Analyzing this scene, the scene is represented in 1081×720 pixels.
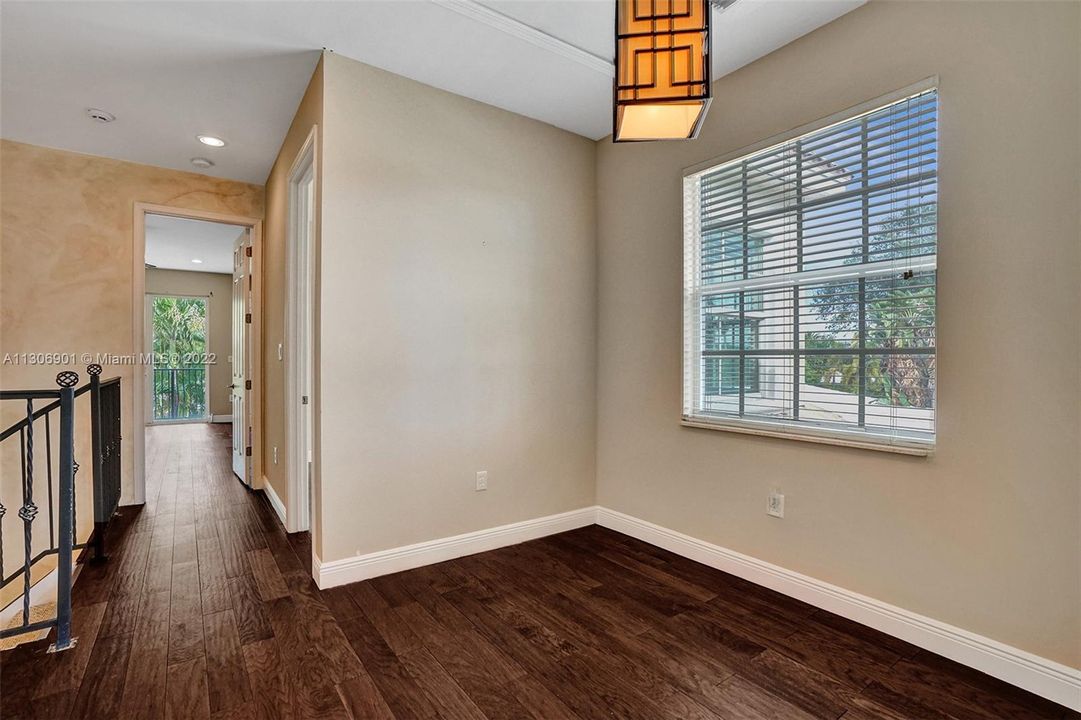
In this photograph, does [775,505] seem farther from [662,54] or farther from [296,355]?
[296,355]

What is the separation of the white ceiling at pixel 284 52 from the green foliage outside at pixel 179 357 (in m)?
6.48

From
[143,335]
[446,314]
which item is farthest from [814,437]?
[143,335]

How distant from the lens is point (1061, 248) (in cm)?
171

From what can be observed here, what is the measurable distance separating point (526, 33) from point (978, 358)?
2299 millimetres

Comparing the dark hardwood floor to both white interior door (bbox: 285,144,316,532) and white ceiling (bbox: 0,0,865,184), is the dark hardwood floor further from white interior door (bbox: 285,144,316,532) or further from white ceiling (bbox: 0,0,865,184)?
white ceiling (bbox: 0,0,865,184)

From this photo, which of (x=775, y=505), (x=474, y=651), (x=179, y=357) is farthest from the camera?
(x=179, y=357)

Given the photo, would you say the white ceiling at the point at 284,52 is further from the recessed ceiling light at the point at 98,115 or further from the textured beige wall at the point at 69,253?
the textured beige wall at the point at 69,253

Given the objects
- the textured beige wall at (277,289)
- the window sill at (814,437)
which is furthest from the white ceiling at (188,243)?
the window sill at (814,437)

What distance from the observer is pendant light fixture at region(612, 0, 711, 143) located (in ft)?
3.80

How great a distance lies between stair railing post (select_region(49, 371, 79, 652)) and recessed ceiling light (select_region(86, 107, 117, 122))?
197 cm

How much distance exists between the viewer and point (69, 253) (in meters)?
3.80

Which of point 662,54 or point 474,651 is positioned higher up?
point 662,54

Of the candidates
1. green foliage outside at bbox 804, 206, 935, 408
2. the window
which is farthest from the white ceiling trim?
green foliage outside at bbox 804, 206, 935, 408

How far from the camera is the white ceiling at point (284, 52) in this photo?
2260mm
